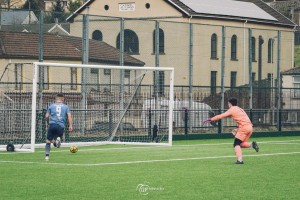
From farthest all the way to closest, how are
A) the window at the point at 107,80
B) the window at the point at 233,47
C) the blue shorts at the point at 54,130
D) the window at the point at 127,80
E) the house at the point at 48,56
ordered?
1. the window at the point at 233,47
2. the window at the point at 127,80
3. the window at the point at 107,80
4. the house at the point at 48,56
5. the blue shorts at the point at 54,130

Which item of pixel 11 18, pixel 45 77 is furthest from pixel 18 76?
pixel 11 18

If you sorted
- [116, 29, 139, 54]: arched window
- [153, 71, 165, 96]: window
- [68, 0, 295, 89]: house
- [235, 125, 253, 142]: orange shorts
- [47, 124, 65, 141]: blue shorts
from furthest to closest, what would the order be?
[153, 71, 165, 96]: window
[68, 0, 295, 89]: house
[116, 29, 139, 54]: arched window
[47, 124, 65, 141]: blue shorts
[235, 125, 253, 142]: orange shorts

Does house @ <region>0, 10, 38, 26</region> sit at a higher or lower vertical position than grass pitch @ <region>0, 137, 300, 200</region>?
higher

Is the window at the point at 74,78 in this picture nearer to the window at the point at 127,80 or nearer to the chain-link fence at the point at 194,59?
the chain-link fence at the point at 194,59

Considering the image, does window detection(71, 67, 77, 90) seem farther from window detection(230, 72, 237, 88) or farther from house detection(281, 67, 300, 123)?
house detection(281, 67, 300, 123)

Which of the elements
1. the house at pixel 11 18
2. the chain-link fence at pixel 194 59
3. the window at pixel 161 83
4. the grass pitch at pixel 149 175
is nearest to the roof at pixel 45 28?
the chain-link fence at pixel 194 59

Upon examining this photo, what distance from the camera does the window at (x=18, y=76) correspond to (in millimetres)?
29956

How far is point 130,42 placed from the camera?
35188 mm

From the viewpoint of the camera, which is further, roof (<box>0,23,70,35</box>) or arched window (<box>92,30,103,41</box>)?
arched window (<box>92,30,103,41</box>)

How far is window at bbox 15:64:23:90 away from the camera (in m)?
30.0

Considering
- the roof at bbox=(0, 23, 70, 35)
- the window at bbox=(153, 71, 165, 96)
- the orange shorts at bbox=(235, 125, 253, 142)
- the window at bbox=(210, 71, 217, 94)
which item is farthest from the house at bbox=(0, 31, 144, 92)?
the orange shorts at bbox=(235, 125, 253, 142)

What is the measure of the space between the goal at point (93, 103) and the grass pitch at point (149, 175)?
2.62 meters

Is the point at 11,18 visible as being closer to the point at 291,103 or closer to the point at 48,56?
the point at 48,56

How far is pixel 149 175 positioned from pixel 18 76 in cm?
1239
